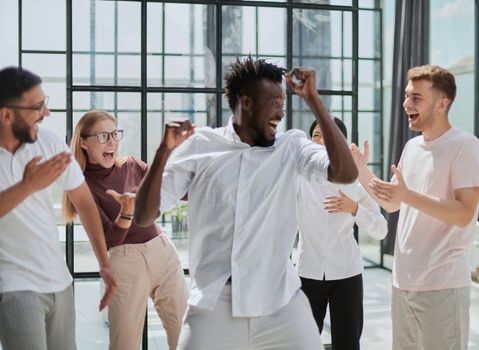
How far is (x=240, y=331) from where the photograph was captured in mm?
2021

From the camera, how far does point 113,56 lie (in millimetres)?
3500

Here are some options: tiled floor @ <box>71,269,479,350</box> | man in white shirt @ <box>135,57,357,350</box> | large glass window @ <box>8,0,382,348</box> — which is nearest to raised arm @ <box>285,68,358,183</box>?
man in white shirt @ <box>135,57,357,350</box>

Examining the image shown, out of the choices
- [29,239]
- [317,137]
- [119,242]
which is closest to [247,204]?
[29,239]

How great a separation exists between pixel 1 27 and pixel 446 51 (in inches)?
181

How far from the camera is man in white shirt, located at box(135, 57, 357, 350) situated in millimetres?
1999

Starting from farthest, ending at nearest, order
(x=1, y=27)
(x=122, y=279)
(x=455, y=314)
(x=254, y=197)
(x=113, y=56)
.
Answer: (x=1, y=27) < (x=113, y=56) < (x=122, y=279) < (x=455, y=314) < (x=254, y=197)

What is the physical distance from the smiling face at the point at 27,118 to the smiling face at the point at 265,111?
0.69 metres

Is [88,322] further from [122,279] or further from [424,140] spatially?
[424,140]

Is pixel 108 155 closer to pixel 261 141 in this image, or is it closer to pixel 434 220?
pixel 261 141

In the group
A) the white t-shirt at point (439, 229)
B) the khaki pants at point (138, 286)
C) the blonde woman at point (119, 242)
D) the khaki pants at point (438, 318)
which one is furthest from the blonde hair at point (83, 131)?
the khaki pants at point (438, 318)

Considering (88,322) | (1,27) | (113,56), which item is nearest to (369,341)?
(88,322)

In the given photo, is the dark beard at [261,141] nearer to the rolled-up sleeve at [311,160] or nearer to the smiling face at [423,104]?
the rolled-up sleeve at [311,160]

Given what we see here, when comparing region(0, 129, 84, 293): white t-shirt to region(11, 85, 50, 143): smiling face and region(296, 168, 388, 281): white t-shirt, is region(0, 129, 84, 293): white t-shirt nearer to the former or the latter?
region(11, 85, 50, 143): smiling face

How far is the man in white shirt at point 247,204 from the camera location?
2.00 m
